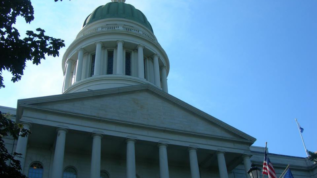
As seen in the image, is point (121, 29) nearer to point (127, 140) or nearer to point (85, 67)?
point (85, 67)

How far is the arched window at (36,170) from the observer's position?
22.7m

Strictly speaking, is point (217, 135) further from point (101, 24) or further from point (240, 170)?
point (101, 24)

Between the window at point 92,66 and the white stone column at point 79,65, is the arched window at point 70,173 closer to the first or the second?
the white stone column at point 79,65

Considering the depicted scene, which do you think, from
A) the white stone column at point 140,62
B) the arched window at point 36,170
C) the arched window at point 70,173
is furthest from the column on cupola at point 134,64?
the arched window at point 36,170

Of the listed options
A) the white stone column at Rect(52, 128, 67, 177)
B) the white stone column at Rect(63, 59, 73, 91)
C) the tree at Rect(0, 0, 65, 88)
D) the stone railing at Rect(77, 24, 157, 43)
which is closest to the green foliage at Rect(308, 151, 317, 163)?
the stone railing at Rect(77, 24, 157, 43)

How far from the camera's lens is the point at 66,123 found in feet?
72.6

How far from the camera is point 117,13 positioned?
143 feet

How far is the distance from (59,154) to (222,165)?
1071 cm

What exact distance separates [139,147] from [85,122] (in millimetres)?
4328

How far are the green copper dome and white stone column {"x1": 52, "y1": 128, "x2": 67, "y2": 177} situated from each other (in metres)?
23.7

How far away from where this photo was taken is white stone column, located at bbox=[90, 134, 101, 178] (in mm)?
20562

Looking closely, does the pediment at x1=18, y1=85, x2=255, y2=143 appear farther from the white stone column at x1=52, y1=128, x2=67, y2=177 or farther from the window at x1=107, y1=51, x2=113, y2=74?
the window at x1=107, y1=51, x2=113, y2=74

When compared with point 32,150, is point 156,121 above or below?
above

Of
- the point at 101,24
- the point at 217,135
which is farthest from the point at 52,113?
the point at 101,24
